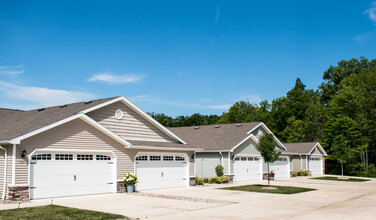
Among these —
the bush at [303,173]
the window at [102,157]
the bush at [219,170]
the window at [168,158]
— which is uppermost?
the window at [102,157]

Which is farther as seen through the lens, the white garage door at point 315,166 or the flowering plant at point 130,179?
the white garage door at point 315,166

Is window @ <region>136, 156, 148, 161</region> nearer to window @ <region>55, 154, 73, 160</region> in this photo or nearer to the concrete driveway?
the concrete driveway

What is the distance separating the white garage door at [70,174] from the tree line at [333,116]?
1020 inches

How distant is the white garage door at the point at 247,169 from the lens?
29.8m

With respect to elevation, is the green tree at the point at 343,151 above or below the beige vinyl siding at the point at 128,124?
below

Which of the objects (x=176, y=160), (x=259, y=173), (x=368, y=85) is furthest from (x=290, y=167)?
(x=368, y=85)

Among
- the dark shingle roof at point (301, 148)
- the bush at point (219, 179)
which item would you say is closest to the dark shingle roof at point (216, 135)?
the bush at point (219, 179)

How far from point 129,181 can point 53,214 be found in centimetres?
766

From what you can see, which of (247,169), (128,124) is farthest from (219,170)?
(128,124)

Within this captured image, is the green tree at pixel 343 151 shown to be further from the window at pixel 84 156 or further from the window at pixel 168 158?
the window at pixel 84 156

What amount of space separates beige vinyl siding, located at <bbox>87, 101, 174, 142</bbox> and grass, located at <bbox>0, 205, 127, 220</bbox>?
7.34 meters

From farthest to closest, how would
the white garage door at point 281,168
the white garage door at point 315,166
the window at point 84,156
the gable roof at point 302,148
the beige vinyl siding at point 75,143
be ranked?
1. the white garage door at point 315,166
2. the gable roof at point 302,148
3. the white garage door at point 281,168
4. the window at point 84,156
5. the beige vinyl siding at point 75,143

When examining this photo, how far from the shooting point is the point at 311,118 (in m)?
62.2

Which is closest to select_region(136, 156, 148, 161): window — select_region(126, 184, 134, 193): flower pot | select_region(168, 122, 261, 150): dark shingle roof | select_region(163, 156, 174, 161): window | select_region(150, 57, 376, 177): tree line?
select_region(163, 156, 174, 161): window
